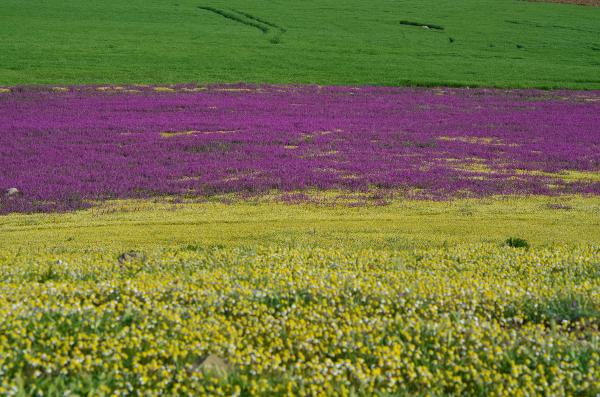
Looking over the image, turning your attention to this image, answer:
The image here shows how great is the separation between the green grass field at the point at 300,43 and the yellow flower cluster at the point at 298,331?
131ft

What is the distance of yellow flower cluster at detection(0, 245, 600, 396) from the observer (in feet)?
21.2

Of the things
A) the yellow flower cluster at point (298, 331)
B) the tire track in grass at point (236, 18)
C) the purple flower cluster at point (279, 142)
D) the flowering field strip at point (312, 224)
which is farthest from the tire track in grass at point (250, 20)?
the yellow flower cluster at point (298, 331)

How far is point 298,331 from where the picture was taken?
737 cm

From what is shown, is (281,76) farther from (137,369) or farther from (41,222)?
(137,369)

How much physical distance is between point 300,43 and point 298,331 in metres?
61.1

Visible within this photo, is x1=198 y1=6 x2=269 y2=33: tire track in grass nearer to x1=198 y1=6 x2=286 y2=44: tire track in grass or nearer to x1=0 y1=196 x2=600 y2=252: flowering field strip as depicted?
x1=198 y1=6 x2=286 y2=44: tire track in grass

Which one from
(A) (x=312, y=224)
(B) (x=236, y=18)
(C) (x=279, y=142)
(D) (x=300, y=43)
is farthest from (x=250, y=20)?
(A) (x=312, y=224)

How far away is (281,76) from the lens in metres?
50.2

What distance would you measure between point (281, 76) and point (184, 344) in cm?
4449

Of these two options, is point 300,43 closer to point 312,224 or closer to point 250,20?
point 250,20

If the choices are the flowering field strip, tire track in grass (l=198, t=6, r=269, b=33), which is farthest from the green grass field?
the flowering field strip

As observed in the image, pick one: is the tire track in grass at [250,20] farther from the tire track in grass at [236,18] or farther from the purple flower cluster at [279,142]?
the purple flower cluster at [279,142]

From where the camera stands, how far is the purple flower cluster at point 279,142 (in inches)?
788

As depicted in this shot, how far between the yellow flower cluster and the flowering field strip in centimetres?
376
